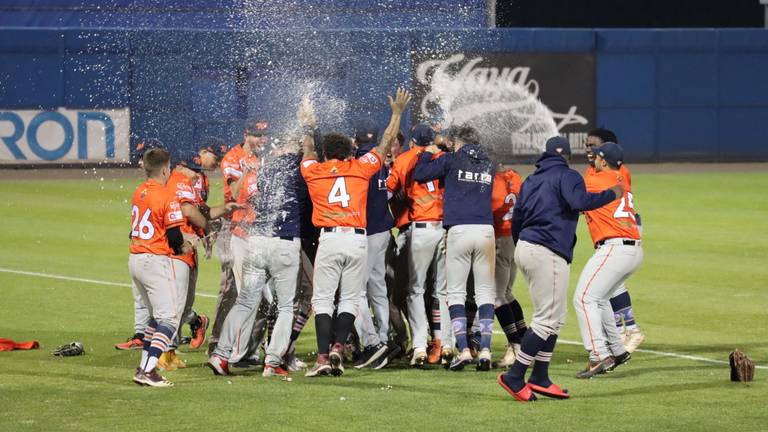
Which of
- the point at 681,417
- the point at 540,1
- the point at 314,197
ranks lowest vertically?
the point at 681,417

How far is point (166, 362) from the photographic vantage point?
1015cm

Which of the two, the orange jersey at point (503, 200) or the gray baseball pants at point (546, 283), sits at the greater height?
the orange jersey at point (503, 200)

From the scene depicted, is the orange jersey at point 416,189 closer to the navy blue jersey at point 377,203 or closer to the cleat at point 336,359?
the navy blue jersey at point 377,203

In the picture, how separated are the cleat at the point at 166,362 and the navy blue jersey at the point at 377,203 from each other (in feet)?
6.03

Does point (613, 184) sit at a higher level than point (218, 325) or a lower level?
higher

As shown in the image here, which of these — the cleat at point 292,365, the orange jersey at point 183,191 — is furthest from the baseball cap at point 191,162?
the cleat at point 292,365

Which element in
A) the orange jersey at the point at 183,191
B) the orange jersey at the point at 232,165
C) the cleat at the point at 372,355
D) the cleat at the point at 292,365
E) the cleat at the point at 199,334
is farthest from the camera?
the cleat at the point at 199,334

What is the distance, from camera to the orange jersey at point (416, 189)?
1034 cm

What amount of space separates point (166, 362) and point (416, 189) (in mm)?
2384

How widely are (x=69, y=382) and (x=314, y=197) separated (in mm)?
2232

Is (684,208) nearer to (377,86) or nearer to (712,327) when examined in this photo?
(377,86)

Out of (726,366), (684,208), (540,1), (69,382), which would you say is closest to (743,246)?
(684,208)

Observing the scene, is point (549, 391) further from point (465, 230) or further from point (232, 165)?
point (232, 165)

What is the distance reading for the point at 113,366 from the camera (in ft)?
33.5
